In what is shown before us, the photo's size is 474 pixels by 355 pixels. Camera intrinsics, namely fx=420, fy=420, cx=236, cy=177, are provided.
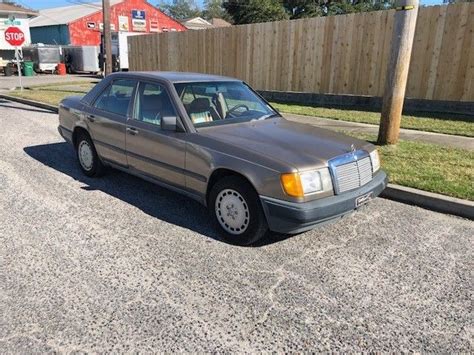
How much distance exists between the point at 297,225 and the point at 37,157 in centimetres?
518

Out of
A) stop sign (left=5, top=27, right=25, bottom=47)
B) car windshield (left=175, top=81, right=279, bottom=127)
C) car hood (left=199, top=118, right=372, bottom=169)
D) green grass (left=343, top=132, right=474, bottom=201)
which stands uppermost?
stop sign (left=5, top=27, right=25, bottom=47)

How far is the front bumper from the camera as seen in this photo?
353cm

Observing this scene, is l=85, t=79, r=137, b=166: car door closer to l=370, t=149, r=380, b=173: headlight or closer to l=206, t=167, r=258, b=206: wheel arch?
l=206, t=167, r=258, b=206: wheel arch

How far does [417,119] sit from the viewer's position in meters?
9.59

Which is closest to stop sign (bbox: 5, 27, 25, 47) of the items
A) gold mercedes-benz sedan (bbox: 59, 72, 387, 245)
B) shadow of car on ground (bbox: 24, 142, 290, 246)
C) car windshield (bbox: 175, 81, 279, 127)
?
shadow of car on ground (bbox: 24, 142, 290, 246)

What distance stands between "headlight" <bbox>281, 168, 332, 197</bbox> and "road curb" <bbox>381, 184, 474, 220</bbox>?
1989 millimetres

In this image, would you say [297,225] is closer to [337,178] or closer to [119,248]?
[337,178]

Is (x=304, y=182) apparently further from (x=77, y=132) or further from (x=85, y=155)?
(x=77, y=132)

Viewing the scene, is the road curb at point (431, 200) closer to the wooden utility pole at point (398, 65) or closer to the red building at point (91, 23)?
the wooden utility pole at point (398, 65)

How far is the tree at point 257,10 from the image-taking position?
125 ft

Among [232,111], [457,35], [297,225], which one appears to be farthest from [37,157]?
[457,35]

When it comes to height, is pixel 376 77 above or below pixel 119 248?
above

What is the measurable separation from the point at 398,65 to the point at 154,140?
422 cm

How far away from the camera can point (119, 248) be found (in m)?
3.86
